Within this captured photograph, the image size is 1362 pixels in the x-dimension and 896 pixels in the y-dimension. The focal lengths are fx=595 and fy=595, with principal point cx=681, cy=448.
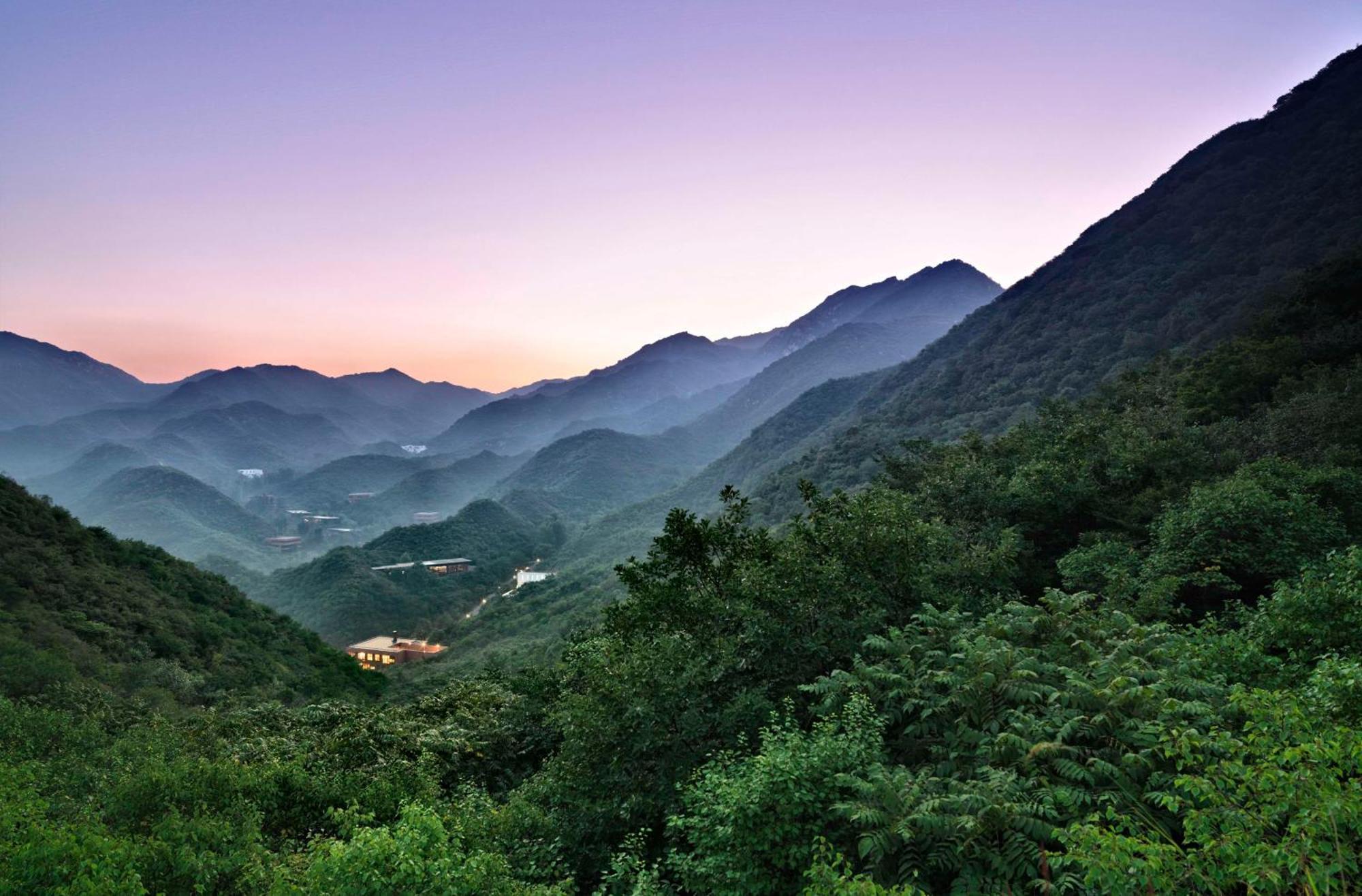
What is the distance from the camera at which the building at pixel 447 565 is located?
363 feet

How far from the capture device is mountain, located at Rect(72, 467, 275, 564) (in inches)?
5861

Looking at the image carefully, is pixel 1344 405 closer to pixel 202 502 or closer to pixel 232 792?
pixel 232 792

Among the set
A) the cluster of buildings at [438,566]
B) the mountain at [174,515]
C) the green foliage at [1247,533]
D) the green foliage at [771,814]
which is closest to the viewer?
the green foliage at [771,814]

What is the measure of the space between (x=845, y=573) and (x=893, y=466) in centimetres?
2047

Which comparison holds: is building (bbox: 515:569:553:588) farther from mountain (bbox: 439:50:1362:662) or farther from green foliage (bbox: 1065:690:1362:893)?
green foliage (bbox: 1065:690:1362:893)

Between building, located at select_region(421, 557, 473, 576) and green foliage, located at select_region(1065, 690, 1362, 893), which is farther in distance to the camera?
building, located at select_region(421, 557, 473, 576)

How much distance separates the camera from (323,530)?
614ft

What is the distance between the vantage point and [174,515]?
16250 centimetres

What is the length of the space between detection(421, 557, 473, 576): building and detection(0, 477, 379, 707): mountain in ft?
197

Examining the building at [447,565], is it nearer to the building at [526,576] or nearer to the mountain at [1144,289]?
the building at [526,576]

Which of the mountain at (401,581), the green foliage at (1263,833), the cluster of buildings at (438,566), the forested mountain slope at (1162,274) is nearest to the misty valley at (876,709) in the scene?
the green foliage at (1263,833)

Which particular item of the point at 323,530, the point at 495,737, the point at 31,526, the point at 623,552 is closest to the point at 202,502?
the point at 323,530

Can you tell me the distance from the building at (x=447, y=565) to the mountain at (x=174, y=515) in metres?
64.3

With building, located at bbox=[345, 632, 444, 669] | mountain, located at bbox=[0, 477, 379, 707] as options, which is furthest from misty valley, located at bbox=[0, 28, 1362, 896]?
building, located at bbox=[345, 632, 444, 669]
